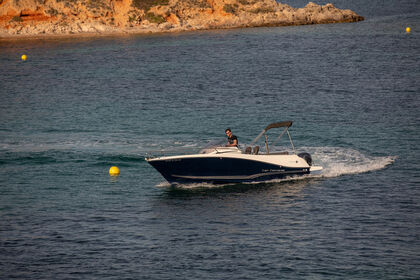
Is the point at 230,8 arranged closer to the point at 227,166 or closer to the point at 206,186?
the point at 206,186

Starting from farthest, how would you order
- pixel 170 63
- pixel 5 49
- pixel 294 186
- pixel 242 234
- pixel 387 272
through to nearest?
1. pixel 5 49
2. pixel 170 63
3. pixel 294 186
4. pixel 242 234
5. pixel 387 272

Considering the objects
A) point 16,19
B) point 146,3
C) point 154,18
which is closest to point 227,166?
point 154,18

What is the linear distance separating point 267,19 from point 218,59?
37.9m

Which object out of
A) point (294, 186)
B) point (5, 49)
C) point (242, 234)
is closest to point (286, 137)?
point (294, 186)

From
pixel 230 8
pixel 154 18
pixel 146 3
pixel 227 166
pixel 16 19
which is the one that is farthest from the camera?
pixel 230 8

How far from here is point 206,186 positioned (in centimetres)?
3256

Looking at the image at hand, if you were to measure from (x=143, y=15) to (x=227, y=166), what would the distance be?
3580 inches

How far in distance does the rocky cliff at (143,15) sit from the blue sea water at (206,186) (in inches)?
1443

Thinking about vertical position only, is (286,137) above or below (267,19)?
below

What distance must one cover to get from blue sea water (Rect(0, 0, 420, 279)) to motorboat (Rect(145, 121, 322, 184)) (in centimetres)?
50

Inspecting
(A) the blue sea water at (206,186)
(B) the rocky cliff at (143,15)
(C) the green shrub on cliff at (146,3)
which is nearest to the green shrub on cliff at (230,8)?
(B) the rocky cliff at (143,15)

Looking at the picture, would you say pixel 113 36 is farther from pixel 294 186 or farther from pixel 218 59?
pixel 294 186

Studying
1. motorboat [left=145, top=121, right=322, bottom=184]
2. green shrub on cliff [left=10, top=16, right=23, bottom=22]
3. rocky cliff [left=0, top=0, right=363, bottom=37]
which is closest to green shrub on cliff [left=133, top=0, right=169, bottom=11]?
rocky cliff [left=0, top=0, right=363, bottom=37]

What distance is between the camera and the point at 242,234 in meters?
26.3
